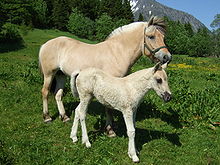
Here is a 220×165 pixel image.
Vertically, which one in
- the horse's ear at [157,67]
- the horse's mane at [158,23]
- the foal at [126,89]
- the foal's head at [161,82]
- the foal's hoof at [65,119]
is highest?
the horse's mane at [158,23]

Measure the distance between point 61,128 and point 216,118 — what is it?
4.75 metres

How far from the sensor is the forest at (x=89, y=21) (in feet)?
154

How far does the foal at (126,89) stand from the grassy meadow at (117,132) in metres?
0.55

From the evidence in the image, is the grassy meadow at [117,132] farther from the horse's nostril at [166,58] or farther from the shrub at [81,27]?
the shrub at [81,27]

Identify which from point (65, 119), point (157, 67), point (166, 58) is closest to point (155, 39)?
point (166, 58)

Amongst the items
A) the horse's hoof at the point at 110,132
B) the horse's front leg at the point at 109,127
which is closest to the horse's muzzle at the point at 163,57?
the horse's front leg at the point at 109,127

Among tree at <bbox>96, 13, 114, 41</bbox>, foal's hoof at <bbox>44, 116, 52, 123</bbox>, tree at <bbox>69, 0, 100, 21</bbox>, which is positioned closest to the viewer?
foal's hoof at <bbox>44, 116, 52, 123</bbox>

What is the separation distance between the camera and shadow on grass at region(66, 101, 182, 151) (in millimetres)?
6289

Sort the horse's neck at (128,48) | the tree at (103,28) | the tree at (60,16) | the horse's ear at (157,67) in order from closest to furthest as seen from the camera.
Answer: the horse's ear at (157,67) → the horse's neck at (128,48) → the tree at (103,28) → the tree at (60,16)

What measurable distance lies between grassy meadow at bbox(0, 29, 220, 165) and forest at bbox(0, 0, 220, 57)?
1326 inches

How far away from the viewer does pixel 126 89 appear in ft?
17.0

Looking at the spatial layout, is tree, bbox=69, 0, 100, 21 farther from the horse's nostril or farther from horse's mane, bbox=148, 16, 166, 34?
the horse's nostril

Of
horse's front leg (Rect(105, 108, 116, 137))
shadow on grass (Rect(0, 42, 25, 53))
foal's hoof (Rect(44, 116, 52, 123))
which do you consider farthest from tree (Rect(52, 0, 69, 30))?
horse's front leg (Rect(105, 108, 116, 137))

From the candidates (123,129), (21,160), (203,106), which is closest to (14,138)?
(21,160)
